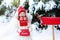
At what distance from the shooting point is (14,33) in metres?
1.00

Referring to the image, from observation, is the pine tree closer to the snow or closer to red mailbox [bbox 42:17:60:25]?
the snow

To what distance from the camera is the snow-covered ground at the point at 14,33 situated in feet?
3.26

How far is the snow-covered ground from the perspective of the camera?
100 cm

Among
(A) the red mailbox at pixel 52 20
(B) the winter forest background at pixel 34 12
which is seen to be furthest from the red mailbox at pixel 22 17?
(A) the red mailbox at pixel 52 20

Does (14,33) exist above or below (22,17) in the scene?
below

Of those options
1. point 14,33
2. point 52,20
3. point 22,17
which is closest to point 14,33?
point 14,33

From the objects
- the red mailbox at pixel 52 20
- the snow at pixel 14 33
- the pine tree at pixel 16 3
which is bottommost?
the snow at pixel 14 33

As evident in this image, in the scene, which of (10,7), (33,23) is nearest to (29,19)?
(33,23)

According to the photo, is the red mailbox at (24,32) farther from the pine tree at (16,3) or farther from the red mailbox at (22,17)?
the pine tree at (16,3)

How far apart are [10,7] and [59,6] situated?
0.31 m

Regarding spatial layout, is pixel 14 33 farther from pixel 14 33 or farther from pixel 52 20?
pixel 52 20

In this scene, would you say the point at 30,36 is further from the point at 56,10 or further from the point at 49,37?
the point at 56,10

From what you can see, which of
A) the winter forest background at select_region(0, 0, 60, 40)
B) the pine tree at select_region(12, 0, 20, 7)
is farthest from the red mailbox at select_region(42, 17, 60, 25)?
the pine tree at select_region(12, 0, 20, 7)

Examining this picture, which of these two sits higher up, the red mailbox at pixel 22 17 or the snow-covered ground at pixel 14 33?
the red mailbox at pixel 22 17
